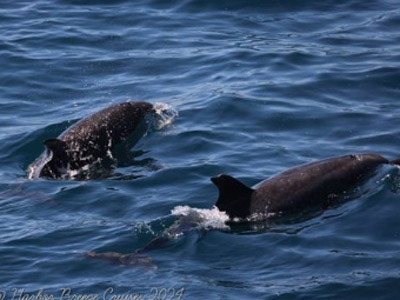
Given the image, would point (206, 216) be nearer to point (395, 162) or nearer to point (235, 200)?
point (235, 200)

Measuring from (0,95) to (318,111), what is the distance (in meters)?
6.01

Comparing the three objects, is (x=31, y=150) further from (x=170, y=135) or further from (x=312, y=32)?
(x=312, y=32)

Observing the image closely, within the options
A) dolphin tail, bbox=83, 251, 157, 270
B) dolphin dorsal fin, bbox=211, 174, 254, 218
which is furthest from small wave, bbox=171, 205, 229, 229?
dolphin tail, bbox=83, 251, 157, 270

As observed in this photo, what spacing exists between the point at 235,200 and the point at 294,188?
822 mm

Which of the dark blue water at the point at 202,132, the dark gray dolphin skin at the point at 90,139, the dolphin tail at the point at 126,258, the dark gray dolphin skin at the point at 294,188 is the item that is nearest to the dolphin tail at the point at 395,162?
the dark blue water at the point at 202,132

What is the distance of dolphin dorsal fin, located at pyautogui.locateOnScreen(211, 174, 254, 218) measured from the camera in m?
12.9

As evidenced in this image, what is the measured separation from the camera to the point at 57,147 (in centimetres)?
1548

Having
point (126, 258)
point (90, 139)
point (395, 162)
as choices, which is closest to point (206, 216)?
point (126, 258)

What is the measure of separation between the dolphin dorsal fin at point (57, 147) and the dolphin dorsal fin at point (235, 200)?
3.43 meters

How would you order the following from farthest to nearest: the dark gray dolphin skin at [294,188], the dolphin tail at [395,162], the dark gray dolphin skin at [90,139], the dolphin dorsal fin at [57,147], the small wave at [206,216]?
the dark gray dolphin skin at [90,139], the dolphin dorsal fin at [57,147], the dolphin tail at [395,162], the dark gray dolphin skin at [294,188], the small wave at [206,216]

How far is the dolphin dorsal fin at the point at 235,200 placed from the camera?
12875mm

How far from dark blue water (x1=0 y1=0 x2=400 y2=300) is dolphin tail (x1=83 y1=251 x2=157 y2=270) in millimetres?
114

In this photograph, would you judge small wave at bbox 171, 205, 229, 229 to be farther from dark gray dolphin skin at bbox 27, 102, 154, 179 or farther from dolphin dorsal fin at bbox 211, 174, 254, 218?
dark gray dolphin skin at bbox 27, 102, 154, 179

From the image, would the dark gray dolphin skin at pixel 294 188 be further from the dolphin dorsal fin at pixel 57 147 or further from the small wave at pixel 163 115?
the small wave at pixel 163 115
